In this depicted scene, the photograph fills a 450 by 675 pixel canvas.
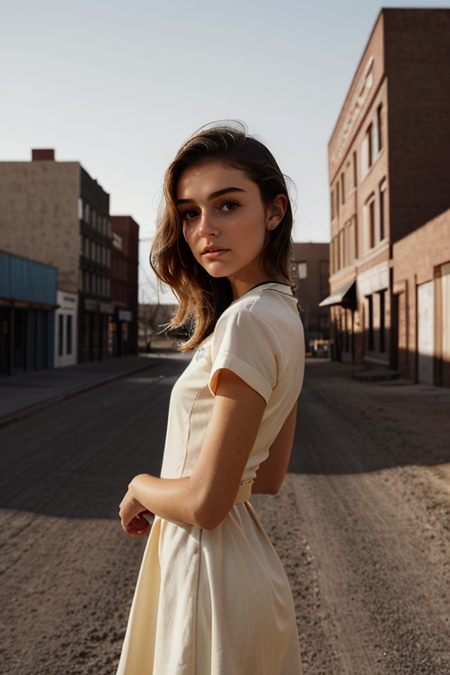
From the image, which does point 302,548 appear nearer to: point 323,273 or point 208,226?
point 208,226

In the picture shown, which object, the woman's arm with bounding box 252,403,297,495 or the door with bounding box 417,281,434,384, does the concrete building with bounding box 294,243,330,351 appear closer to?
the door with bounding box 417,281,434,384

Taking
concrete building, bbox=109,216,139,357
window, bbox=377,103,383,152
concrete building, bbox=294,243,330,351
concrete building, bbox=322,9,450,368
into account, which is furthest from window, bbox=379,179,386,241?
concrete building, bbox=294,243,330,351

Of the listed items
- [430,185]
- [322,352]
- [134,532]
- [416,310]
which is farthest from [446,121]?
[322,352]

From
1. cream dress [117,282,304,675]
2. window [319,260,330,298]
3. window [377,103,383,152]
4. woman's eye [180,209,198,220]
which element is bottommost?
cream dress [117,282,304,675]

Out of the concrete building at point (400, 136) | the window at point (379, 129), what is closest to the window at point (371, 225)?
the concrete building at point (400, 136)

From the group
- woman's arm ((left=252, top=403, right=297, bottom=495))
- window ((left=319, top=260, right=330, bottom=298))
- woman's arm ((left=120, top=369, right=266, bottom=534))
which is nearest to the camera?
woman's arm ((left=120, top=369, right=266, bottom=534))

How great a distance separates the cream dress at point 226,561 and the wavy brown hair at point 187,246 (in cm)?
16

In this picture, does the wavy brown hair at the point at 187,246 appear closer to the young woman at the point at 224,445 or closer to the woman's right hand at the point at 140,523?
the young woman at the point at 224,445

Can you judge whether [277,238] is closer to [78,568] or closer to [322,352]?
[78,568]

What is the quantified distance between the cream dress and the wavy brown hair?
164mm

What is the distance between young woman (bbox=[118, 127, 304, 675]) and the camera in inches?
50.1

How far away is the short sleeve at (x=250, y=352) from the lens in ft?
4.11

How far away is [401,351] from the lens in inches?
909

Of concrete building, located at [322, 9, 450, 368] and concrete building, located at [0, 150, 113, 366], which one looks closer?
concrete building, located at [322, 9, 450, 368]
